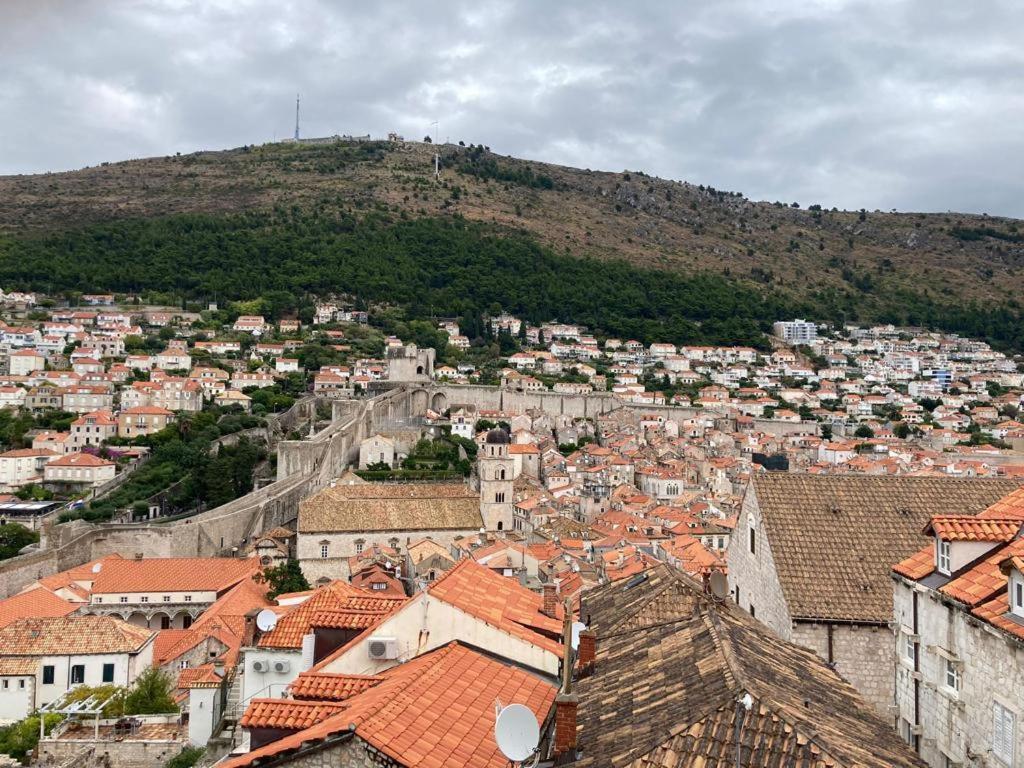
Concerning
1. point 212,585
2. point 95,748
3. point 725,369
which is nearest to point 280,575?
point 212,585

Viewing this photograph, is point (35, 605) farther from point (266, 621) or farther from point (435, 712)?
point (435, 712)

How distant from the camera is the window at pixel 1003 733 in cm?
607

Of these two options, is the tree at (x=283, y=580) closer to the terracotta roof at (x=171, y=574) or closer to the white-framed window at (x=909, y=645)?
the terracotta roof at (x=171, y=574)

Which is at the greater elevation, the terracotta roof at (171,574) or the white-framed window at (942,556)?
the white-framed window at (942,556)

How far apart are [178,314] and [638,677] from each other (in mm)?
80274

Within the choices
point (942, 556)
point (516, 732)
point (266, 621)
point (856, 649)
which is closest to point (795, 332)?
point (856, 649)

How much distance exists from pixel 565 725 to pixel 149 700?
1332 centimetres

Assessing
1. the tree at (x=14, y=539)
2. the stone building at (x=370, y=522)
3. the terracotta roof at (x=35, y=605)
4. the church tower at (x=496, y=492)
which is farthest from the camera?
the church tower at (x=496, y=492)

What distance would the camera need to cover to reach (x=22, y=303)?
78875 millimetres

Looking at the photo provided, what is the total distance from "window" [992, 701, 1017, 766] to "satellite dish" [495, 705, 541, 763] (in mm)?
3665

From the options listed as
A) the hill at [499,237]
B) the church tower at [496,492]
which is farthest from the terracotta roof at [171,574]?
the hill at [499,237]

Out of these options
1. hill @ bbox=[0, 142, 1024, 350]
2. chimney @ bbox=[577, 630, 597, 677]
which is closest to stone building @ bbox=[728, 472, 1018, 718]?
chimney @ bbox=[577, 630, 597, 677]

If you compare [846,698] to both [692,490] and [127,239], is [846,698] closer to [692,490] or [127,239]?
[692,490]

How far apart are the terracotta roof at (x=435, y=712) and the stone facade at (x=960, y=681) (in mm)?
3231
